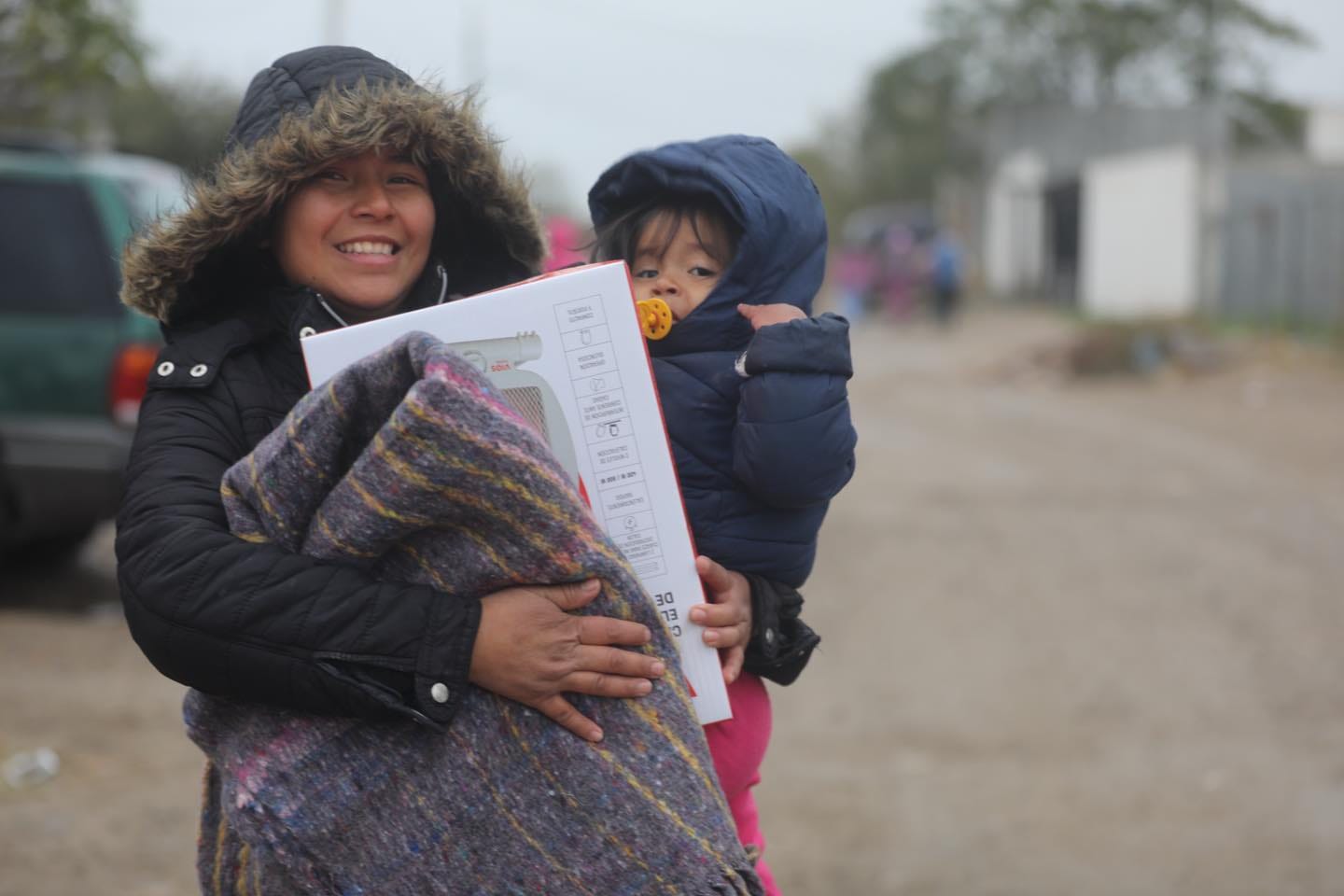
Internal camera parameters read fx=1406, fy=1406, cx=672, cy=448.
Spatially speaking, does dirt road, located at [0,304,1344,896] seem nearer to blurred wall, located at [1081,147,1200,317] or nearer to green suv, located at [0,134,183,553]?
green suv, located at [0,134,183,553]

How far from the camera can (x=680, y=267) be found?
6.89ft

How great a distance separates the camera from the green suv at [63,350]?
6215mm

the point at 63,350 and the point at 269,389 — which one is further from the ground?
the point at 269,389

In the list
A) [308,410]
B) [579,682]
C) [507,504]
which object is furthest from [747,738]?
[308,410]

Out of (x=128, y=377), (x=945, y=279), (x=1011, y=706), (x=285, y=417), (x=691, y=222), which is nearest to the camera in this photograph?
(x=285, y=417)

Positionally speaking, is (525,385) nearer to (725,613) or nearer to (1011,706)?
(725,613)

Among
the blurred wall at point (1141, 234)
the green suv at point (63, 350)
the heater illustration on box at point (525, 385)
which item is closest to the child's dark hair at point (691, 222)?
the heater illustration on box at point (525, 385)

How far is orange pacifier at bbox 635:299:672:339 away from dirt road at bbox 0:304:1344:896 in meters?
2.65

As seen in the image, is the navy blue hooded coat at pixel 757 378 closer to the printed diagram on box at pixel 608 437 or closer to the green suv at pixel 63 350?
the printed diagram on box at pixel 608 437

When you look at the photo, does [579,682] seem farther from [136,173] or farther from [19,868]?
[136,173]

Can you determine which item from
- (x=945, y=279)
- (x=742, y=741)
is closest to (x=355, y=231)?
(x=742, y=741)

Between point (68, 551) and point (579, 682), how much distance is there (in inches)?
268

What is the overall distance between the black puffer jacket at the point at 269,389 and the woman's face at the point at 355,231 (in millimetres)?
38

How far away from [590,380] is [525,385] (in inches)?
3.2
